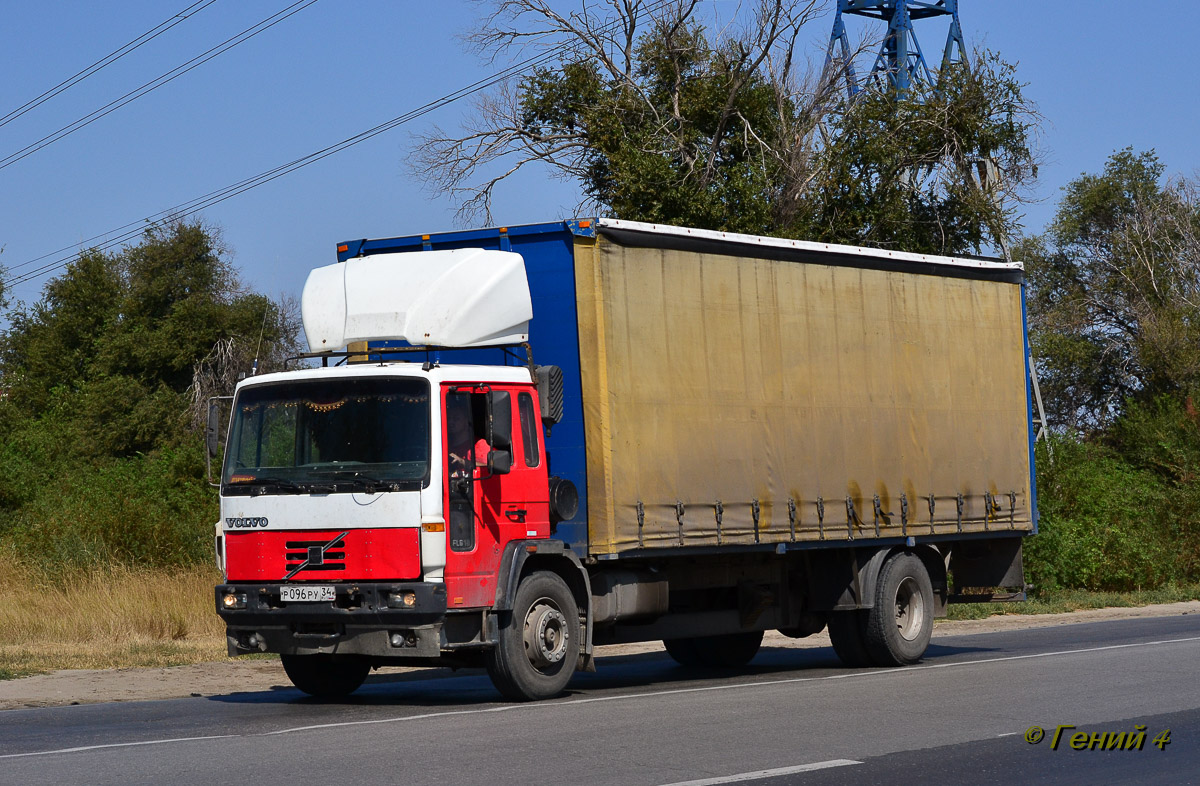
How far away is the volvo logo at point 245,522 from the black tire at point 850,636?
6.41 metres

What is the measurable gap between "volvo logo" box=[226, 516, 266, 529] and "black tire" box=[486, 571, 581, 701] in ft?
6.67

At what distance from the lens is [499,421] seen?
10875 millimetres

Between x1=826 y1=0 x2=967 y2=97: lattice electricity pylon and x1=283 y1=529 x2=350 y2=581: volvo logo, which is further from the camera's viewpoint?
x1=826 y1=0 x2=967 y2=97: lattice electricity pylon

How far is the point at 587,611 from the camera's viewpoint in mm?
11719

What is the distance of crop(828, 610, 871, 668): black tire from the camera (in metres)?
14.6

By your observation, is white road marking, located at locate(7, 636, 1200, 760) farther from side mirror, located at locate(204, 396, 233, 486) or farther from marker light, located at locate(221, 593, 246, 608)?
side mirror, located at locate(204, 396, 233, 486)

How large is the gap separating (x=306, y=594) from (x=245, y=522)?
0.80 metres

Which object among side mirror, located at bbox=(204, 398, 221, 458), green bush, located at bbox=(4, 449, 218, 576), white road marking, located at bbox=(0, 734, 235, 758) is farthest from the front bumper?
green bush, located at bbox=(4, 449, 218, 576)

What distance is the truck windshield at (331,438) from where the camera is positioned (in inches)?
417

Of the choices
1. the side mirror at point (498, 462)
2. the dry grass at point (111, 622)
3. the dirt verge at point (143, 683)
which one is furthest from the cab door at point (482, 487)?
the dry grass at point (111, 622)

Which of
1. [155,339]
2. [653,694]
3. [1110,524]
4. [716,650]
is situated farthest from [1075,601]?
[155,339]

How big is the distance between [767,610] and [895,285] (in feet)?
12.3

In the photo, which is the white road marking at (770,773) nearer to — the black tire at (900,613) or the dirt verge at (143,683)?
the black tire at (900,613)

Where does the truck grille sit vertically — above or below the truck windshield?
below
